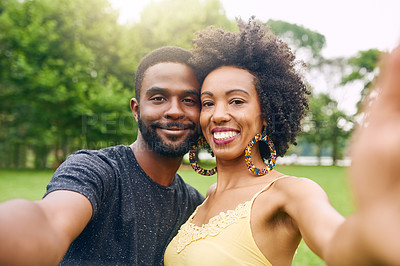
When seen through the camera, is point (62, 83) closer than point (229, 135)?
No

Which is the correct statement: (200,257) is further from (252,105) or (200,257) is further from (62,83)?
(62,83)

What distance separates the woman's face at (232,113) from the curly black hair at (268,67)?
0.08 metres

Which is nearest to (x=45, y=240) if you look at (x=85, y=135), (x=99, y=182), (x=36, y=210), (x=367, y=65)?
(x=36, y=210)

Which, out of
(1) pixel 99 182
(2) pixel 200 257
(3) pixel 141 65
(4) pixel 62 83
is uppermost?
(3) pixel 141 65

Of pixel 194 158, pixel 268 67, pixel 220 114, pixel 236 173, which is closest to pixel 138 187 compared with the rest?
pixel 194 158

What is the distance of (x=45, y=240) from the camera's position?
1.46 meters

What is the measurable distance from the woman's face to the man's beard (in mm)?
433

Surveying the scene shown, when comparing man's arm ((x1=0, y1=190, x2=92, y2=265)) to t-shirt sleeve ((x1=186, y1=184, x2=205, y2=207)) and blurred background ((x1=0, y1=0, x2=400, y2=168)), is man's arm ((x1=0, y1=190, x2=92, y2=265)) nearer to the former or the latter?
t-shirt sleeve ((x1=186, y1=184, x2=205, y2=207))

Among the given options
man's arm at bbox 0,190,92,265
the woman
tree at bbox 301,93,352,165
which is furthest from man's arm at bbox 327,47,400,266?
tree at bbox 301,93,352,165

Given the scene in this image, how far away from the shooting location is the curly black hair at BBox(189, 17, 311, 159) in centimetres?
261

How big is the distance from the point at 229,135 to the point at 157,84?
877 mm

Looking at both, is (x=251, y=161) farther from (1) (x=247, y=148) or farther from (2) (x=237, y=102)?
(2) (x=237, y=102)

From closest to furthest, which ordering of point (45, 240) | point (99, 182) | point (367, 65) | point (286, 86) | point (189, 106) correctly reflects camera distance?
point (45, 240) < point (99, 182) < point (286, 86) < point (189, 106) < point (367, 65)

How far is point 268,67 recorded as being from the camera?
8.79 feet
